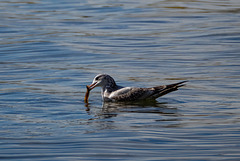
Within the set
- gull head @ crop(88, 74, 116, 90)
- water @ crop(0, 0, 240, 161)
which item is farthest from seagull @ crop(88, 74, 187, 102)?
water @ crop(0, 0, 240, 161)

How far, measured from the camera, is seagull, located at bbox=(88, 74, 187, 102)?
12.3 metres

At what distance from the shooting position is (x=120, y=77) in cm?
1473

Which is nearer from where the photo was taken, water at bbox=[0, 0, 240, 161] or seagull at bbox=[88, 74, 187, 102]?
water at bbox=[0, 0, 240, 161]

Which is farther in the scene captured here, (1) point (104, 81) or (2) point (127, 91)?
(1) point (104, 81)

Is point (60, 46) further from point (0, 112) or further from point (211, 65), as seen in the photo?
point (0, 112)

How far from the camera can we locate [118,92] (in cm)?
1267

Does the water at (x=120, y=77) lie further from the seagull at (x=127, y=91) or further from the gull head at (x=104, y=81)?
the gull head at (x=104, y=81)

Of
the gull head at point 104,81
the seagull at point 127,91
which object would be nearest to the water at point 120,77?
the seagull at point 127,91

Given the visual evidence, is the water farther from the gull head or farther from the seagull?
the gull head

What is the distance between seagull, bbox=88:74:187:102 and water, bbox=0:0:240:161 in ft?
0.70

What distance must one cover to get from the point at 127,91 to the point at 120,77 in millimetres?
2252

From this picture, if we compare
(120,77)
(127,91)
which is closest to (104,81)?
(127,91)

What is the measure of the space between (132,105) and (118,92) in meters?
0.61

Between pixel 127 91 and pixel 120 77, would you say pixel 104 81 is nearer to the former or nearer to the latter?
pixel 127 91
